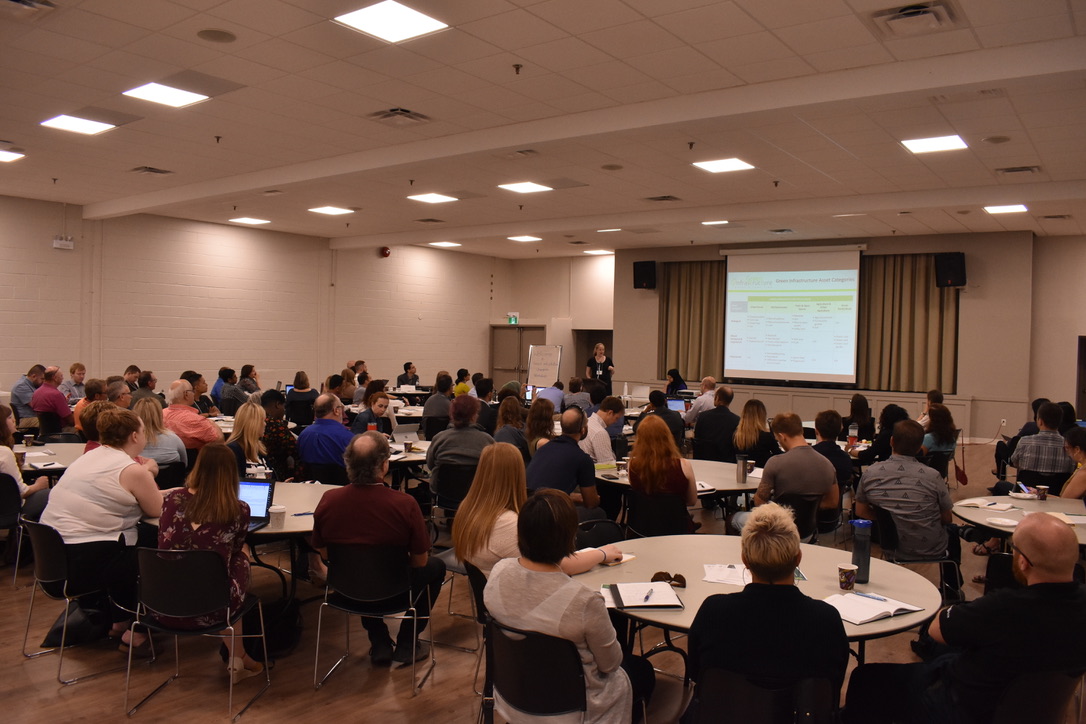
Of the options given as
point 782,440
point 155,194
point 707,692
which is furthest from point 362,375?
point 707,692

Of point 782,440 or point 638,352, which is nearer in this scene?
point 782,440

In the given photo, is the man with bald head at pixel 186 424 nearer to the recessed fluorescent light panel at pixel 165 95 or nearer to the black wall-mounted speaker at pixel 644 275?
the recessed fluorescent light panel at pixel 165 95

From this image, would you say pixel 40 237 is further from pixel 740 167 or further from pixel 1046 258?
pixel 1046 258

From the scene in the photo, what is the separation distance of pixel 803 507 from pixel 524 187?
→ 6060 mm

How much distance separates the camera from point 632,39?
15.8 ft

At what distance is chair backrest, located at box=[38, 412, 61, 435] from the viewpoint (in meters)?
7.96

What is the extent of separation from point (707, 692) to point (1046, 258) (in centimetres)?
1333

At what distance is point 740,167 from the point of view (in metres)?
8.17

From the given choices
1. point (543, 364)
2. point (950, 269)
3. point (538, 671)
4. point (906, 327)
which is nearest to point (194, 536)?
point (538, 671)

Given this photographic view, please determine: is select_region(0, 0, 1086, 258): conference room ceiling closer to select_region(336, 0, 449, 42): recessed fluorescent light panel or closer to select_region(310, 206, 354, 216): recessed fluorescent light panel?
select_region(336, 0, 449, 42): recessed fluorescent light panel

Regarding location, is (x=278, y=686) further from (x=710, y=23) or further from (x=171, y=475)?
(x=710, y=23)

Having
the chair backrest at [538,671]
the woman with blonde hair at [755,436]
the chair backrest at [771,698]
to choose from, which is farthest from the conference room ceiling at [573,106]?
the chair backrest at [771,698]

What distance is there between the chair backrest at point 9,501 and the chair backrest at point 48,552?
1329 millimetres

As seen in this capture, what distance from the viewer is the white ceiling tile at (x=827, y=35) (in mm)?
4504
